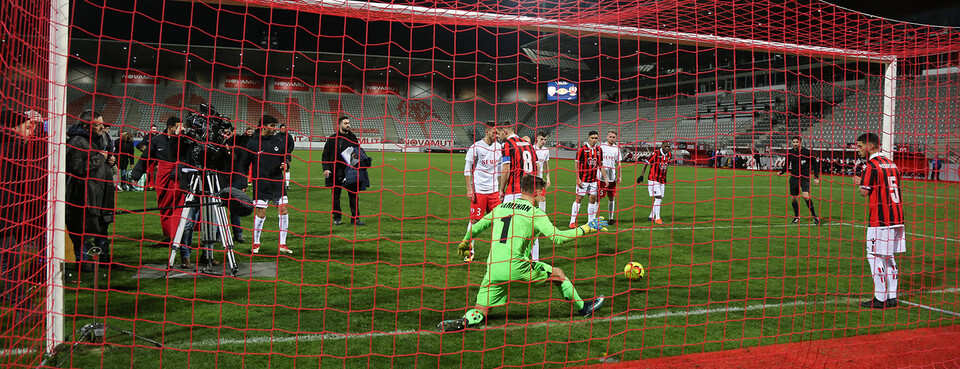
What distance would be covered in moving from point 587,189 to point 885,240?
4.93 metres

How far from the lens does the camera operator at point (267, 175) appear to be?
7008mm

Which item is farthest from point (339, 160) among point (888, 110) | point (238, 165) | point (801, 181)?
point (801, 181)

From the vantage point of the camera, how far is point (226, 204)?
5.68m

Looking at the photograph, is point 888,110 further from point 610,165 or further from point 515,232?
point 515,232

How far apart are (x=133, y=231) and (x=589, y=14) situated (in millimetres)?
6958

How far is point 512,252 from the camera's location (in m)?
4.58

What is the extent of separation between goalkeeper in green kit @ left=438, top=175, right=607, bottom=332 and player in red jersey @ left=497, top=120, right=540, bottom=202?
1.41m

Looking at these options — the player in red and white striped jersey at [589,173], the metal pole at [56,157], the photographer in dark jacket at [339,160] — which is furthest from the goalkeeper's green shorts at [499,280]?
the player in red and white striped jersey at [589,173]

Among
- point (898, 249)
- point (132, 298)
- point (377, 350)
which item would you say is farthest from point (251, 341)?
point (898, 249)

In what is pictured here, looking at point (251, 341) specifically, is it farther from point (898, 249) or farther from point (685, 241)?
point (685, 241)

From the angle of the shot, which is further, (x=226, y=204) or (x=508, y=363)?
(x=226, y=204)

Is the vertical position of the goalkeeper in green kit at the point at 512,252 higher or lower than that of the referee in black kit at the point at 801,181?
lower

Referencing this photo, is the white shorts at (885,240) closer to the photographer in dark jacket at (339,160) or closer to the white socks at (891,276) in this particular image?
the white socks at (891,276)

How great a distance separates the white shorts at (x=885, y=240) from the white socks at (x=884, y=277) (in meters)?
0.07
